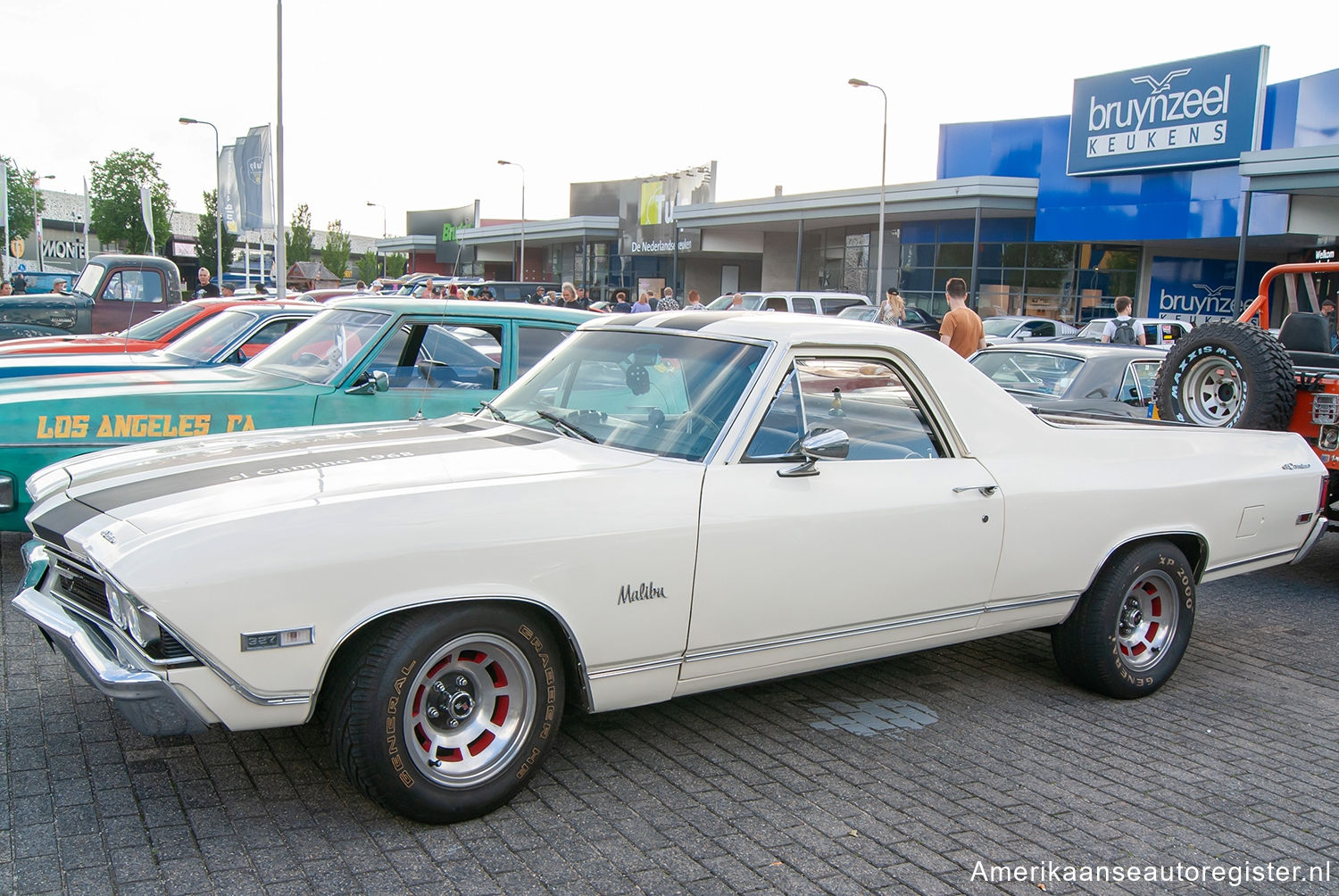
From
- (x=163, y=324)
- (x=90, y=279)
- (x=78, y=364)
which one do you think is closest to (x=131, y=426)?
(x=78, y=364)

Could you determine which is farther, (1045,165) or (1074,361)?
(1045,165)

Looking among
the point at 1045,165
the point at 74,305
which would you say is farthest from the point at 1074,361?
the point at 1045,165

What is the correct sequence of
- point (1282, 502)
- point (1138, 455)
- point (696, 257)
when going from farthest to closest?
point (696, 257) < point (1282, 502) < point (1138, 455)

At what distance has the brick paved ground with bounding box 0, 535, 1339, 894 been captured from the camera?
10.3ft

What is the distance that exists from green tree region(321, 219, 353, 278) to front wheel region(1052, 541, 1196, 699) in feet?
249

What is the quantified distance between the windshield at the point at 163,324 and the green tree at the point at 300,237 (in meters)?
63.7

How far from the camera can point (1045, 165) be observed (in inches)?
1197

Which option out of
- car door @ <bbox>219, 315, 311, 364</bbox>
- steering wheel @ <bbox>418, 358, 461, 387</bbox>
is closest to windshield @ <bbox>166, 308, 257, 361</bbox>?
car door @ <bbox>219, 315, 311, 364</bbox>

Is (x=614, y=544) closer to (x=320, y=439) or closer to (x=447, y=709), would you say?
(x=447, y=709)

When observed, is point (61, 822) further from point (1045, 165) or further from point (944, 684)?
point (1045, 165)

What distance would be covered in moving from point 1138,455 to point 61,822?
445cm

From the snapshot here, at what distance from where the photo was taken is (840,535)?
3908mm

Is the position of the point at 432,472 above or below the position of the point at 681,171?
below

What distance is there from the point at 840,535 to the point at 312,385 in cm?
403
